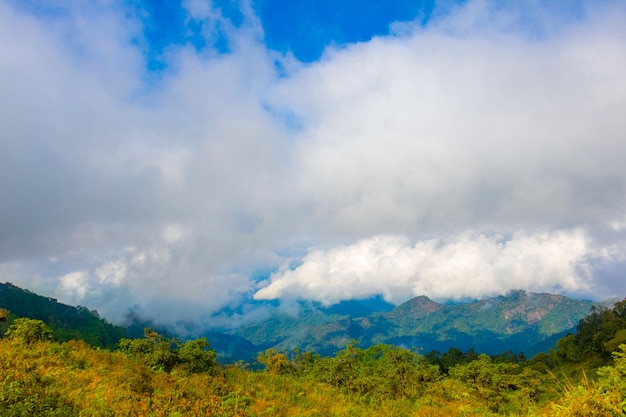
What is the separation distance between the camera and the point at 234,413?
13125 millimetres

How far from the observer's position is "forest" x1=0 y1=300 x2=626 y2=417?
11352 mm

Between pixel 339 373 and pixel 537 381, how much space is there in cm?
2002

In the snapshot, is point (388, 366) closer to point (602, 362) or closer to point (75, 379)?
point (75, 379)

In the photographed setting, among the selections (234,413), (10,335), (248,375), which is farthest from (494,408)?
(10,335)

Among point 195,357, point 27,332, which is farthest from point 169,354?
point 27,332

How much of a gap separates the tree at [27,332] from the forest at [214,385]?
44 millimetres

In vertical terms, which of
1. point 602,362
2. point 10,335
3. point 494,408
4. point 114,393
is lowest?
point 602,362

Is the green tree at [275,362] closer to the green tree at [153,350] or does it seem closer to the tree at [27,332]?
the green tree at [153,350]

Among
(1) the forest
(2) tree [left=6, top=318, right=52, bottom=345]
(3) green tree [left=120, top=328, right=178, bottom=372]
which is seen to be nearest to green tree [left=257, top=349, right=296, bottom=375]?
(1) the forest

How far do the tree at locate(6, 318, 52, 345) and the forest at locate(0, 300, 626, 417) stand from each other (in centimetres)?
4

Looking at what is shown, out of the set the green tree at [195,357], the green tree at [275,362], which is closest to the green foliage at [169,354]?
the green tree at [195,357]

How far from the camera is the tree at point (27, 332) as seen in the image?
1809 cm

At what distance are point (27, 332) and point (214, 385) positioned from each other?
10734 mm

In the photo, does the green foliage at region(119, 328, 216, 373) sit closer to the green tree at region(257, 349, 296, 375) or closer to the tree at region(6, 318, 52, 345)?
the tree at region(6, 318, 52, 345)
